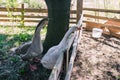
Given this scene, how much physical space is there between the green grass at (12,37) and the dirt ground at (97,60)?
175 cm

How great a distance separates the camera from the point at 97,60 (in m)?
6.02

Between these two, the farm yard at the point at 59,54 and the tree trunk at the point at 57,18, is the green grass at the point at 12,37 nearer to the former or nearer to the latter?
the farm yard at the point at 59,54

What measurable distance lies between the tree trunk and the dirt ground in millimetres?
723

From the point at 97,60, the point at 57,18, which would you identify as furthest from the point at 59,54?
the point at 97,60

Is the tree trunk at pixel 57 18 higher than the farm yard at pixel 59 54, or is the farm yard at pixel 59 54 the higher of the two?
the tree trunk at pixel 57 18

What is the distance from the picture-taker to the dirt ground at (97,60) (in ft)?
17.1

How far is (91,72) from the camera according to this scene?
17.5ft

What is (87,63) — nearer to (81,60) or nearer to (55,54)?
(81,60)

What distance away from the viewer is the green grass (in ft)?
23.3

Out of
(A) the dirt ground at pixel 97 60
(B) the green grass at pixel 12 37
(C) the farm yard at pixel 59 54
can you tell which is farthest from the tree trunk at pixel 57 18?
(B) the green grass at pixel 12 37

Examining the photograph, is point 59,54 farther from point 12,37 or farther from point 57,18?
point 12,37

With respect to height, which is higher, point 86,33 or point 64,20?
point 64,20

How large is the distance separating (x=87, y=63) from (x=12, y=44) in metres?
2.46

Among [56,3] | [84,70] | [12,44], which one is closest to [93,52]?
[84,70]
